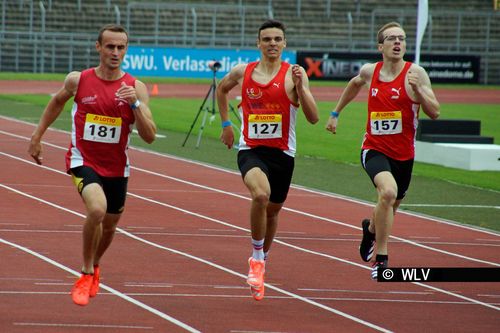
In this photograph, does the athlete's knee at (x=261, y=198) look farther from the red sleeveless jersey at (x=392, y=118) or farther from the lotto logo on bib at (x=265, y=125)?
the red sleeveless jersey at (x=392, y=118)

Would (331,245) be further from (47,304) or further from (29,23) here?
(29,23)

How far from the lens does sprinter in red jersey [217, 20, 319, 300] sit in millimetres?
10016

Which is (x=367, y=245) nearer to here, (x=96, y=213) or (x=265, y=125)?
(x=265, y=125)

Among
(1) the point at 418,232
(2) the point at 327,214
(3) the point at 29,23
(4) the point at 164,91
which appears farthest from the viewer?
(3) the point at 29,23

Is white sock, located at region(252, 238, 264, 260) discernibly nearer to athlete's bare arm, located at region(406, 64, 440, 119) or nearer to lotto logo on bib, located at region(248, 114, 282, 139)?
lotto logo on bib, located at region(248, 114, 282, 139)

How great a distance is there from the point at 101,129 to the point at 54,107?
1.42ft

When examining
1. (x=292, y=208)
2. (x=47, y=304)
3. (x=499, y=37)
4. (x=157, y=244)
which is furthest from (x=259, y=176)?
(x=499, y=37)

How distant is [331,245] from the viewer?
42.4 ft

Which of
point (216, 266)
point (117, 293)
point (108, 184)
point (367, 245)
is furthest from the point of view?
point (367, 245)

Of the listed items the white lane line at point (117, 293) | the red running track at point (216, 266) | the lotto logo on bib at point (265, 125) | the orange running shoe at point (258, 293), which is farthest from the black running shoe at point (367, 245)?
the white lane line at point (117, 293)

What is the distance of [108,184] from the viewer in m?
9.31

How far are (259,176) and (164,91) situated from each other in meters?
31.0

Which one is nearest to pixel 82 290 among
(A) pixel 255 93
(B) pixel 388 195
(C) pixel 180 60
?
(A) pixel 255 93

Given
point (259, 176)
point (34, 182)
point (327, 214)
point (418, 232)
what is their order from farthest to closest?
point (34, 182) → point (327, 214) → point (418, 232) → point (259, 176)
